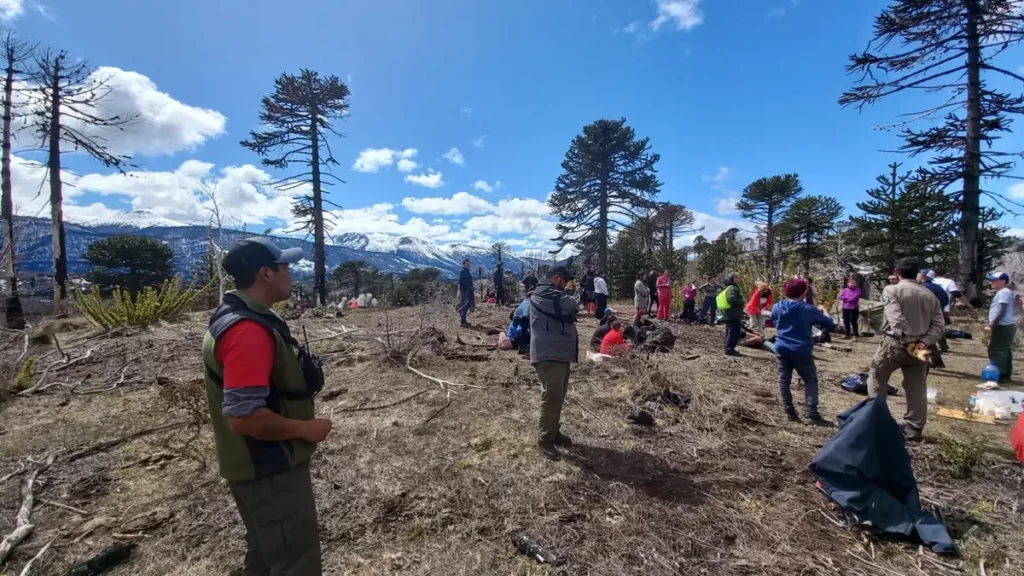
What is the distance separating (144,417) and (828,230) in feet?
87.1

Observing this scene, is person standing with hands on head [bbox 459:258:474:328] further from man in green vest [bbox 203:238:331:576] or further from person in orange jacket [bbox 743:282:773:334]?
man in green vest [bbox 203:238:331:576]

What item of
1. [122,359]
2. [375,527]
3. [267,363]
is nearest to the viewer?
[267,363]

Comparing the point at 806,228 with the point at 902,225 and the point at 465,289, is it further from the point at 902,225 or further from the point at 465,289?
the point at 465,289

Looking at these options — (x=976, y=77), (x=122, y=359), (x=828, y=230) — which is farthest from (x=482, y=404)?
(x=828, y=230)

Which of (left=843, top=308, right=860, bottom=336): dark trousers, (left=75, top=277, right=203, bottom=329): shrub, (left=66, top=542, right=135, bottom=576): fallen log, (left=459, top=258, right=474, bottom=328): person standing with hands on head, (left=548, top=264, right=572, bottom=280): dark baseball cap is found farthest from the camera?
(left=459, top=258, right=474, bottom=328): person standing with hands on head

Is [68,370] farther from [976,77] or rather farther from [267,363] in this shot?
[976,77]

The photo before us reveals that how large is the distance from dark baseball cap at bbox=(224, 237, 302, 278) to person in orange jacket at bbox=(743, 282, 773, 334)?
8415 millimetres

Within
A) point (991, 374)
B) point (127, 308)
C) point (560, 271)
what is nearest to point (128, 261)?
point (127, 308)

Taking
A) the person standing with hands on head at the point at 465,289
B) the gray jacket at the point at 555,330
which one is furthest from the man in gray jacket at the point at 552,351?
the person standing with hands on head at the point at 465,289

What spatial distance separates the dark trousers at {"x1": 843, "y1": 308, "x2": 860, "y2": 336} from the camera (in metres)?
9.88

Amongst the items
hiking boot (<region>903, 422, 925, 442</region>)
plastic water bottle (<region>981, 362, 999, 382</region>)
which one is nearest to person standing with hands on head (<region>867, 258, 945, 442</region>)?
hiking boot (<region>903, 422, 925, 442</region>)

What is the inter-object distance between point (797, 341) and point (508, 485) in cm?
339

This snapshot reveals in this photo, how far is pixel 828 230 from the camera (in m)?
21.7

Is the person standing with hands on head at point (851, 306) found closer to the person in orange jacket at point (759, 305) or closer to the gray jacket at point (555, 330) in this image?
the person in orange jacket at point (759, 305)
